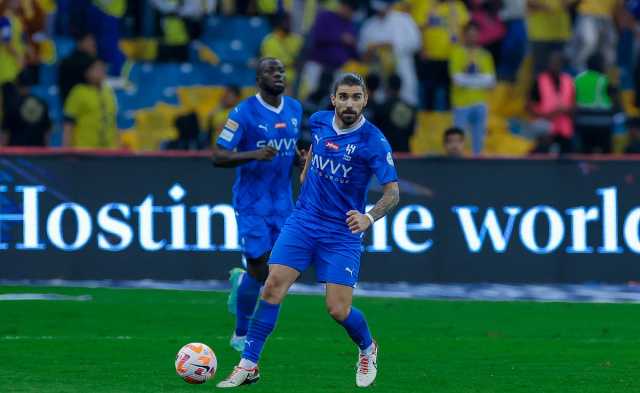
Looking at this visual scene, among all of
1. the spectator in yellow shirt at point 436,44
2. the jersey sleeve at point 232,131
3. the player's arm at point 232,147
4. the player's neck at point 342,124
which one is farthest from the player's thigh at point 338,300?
the spectator in yellow shirt at point 436,44

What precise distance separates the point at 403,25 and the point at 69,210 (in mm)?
6139

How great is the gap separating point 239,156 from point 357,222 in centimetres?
247

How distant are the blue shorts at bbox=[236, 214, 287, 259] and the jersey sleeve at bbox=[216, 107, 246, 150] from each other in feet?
2.08

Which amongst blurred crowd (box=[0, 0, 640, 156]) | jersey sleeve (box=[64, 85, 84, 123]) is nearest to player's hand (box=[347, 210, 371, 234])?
blurred crowd (box=[0, 0, 640, 156])

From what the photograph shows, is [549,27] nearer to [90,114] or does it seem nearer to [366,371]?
[90,114]

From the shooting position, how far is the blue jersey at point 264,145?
467 inches

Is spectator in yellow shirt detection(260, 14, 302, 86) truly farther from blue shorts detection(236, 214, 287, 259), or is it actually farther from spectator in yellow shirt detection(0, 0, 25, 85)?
blue shorts detection(236, 214, 287, 259)

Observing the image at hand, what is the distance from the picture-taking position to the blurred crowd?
19.3m

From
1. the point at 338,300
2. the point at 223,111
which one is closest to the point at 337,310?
the point at 338,300

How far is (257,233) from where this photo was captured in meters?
11.9

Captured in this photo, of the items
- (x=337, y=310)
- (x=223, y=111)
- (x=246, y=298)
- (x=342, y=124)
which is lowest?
(x=246, y=298)

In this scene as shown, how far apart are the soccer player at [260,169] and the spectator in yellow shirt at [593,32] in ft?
33.8

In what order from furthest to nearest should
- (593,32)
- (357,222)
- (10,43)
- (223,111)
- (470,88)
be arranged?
(593,32)
(470,88)
(10,43)
(223,111)
(357,222)

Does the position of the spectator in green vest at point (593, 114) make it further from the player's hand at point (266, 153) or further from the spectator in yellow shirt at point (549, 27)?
the player's hand at point (266, 153)
